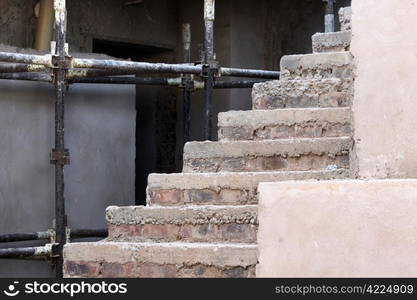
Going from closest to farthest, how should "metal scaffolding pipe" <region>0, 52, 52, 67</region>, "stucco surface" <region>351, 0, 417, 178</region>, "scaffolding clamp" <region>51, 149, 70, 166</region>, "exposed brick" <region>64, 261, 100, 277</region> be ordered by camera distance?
"stucco surface" <region>351, 0, 417, 178</region>, "exposed brick" <region>64, 261, 100, 277</region>, "metal scaffolding pipe" <region>0, 52, 52, 67</region>, "scaffolding clamp" <region>51, 149, 70, 166</region>

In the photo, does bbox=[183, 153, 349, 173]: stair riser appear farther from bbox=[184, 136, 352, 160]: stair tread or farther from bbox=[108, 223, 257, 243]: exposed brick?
bbox=[108, 223, 257, 243]: exposed brick

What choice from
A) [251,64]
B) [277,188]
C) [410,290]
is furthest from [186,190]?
[251,64]

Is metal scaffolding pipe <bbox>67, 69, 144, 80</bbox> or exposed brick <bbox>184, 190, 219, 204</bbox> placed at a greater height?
metal scaffolding pipe <bbox>67, 69, 144, 80</bbox>

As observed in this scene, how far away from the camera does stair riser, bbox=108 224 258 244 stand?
155 inches

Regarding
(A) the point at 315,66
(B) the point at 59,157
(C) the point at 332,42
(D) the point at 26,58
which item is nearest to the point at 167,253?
(A) the point at 315,66

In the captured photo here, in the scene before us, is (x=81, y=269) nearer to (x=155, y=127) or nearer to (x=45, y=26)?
(x=45, y=26)

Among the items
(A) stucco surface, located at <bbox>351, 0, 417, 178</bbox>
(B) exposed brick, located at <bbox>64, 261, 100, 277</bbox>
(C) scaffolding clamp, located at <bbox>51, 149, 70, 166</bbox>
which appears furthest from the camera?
(C) scaffolding clamp, located at <bbox>51, 149, 70, 166</bbox>

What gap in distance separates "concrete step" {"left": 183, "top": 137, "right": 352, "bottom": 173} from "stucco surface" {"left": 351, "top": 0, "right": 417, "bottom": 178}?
0.78 meters

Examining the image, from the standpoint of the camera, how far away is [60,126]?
21.3 ft

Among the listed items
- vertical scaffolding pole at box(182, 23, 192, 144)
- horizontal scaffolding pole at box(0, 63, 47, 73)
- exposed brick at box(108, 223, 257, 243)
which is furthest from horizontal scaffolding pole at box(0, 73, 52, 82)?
exposed brick at box(108, 223, 257, 243)

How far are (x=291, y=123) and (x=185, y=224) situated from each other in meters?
0.87

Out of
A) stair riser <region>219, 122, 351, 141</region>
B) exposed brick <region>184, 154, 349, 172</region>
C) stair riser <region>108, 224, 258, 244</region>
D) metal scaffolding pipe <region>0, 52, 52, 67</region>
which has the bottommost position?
stair riser <region>108, 224, 258, 244</region>

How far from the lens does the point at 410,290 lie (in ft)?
9.45

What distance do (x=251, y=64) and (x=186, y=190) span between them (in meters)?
5.02
